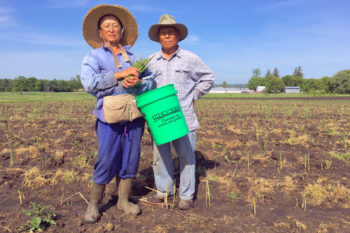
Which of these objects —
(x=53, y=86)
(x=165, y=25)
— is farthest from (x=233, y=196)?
(x=53, y=86)

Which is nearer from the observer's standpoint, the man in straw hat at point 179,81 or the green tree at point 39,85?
the man in straw hat at point 179,81

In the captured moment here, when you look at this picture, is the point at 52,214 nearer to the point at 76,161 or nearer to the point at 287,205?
the point at 76,161

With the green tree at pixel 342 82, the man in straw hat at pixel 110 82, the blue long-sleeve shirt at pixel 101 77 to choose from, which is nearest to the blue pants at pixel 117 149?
the man in straw hat at pixel 110 82

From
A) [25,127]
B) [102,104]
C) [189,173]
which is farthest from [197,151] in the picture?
[25,127]

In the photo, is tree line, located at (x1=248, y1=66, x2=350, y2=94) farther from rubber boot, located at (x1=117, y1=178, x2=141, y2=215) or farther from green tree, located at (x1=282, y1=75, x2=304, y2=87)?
rubber boot, located at (x1=117, y1=178, x2=141, y2=215)

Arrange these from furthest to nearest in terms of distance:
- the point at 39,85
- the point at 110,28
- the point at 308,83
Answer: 1. the point at 39,85
2. the point at 308,83
3. the point at 110,28

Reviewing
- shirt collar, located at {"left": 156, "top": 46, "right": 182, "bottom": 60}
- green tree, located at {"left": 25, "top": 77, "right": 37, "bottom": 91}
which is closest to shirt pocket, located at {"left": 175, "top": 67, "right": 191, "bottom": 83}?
shirt collar, located at {"left": 156, "top": 46, "right": 182, "bottom": 60}

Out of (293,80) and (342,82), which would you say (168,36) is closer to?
(342,82)

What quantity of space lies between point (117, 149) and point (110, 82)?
2.04 feet

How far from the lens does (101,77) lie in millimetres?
2191

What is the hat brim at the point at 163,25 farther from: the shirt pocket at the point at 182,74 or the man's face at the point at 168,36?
the shirt pocket at the point at 182,74

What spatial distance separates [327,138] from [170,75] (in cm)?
515

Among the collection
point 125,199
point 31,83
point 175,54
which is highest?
point 31,83

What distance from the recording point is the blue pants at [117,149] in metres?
2.34
